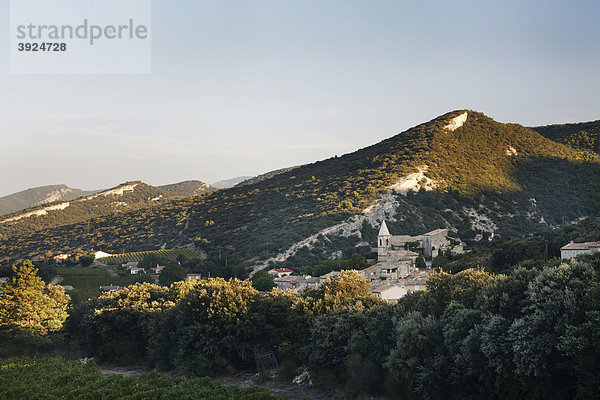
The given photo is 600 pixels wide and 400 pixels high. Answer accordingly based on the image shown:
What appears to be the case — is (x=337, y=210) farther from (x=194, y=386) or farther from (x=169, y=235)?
(x=194, y=386)

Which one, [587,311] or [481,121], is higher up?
[481,121]

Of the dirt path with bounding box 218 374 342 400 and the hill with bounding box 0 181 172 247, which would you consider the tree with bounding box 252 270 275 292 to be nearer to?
the dirt path with bounding box 218 374 342 400

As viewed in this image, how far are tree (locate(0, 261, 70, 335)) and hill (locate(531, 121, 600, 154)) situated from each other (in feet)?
402

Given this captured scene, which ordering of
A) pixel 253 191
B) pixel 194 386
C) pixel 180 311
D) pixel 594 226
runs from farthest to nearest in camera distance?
pixel 253 191, pixel 594 226, pixel 180 311, pixel 194 386

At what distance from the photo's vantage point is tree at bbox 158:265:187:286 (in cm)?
6400

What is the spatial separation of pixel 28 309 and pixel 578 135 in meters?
132

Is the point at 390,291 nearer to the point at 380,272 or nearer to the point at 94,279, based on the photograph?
the point at 380,272

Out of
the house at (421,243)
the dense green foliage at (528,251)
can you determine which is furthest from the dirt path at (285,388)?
the house at (421,243)

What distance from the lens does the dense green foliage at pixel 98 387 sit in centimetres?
2112

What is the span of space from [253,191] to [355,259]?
59.0 metres

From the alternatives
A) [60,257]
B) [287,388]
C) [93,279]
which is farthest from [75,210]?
[287,388]

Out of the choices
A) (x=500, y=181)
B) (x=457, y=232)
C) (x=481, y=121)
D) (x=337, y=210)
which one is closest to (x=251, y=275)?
(x=337, y=210)

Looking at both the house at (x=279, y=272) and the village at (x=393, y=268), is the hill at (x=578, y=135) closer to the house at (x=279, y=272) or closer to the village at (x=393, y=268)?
the village at (x=393, y=268)

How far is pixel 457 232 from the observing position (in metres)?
80.9
